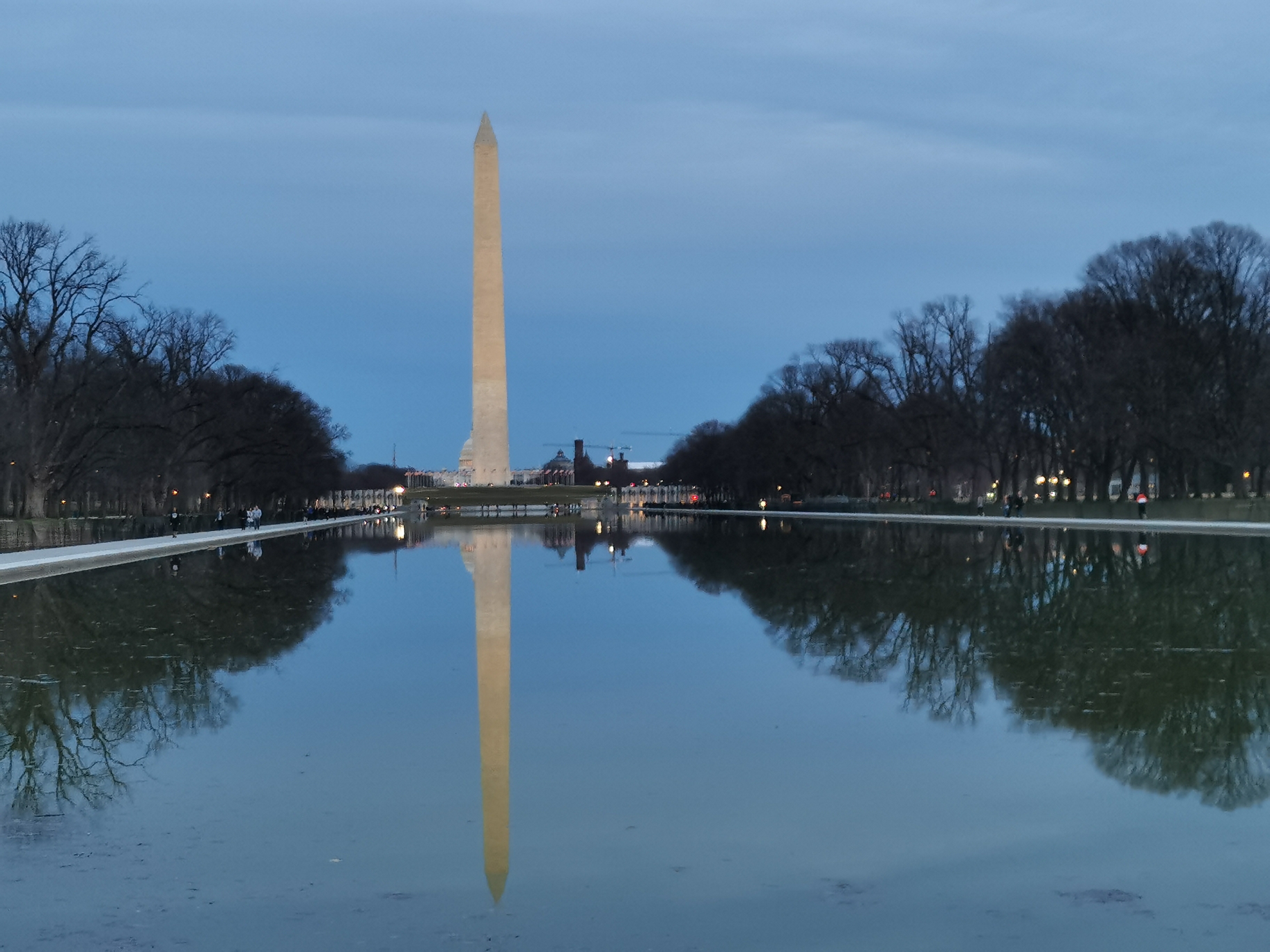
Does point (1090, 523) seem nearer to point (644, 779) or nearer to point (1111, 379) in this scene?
point (1111, 379)

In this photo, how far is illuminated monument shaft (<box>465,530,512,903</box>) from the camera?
6.39 metres

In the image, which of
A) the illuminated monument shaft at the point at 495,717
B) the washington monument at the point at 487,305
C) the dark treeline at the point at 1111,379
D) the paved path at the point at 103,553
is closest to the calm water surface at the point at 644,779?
the illuminated monument shaft at the point at 495,717

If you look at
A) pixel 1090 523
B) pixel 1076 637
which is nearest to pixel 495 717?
pixel 1076 637

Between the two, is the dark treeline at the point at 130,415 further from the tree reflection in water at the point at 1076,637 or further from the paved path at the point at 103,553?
the tree reflection in water at the point at 1076,637

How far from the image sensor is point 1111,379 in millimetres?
49594

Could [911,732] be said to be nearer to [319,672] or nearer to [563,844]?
[563,844]

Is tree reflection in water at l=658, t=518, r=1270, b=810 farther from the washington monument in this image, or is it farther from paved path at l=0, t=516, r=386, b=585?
the washington monument

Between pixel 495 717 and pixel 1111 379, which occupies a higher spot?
pixel 1111 379

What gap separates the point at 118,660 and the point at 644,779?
744cm

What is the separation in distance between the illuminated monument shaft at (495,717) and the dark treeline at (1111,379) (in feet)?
112

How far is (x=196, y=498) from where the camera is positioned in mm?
77500

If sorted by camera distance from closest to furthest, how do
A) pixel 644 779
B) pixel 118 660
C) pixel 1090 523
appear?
pixel 644 779, pixel 118 660, pixel 1090 523

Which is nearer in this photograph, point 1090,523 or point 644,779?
point 644,779

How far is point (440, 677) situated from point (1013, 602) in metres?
8.86
